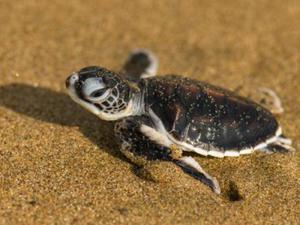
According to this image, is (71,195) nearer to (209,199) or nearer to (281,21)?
(209,199)

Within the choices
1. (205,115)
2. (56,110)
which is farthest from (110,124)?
(205,115)

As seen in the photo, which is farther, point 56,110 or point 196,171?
point 56,110

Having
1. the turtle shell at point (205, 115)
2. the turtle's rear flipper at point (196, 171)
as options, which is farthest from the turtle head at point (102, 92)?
the turtle's rear flipper at point (196, 171)

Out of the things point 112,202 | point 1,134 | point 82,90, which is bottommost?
point 1,134

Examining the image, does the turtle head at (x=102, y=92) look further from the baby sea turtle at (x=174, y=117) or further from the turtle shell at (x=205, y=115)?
the turtle shell at (x=205, y=115)

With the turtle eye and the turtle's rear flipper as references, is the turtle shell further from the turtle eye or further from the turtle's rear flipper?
the turtle eye

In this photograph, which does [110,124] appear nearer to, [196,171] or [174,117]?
[174,117]

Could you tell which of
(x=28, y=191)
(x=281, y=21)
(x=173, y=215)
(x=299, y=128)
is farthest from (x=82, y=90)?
(x=281, y=21)
